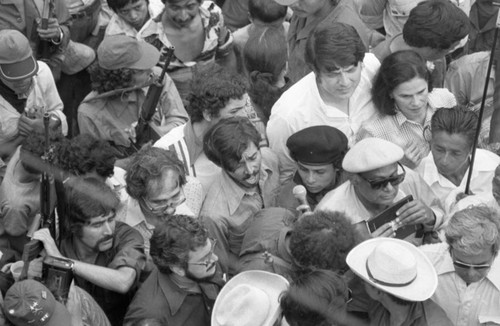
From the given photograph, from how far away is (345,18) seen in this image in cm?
662

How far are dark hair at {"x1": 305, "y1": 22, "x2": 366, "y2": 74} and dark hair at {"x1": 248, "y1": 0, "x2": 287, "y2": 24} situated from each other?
3.72 ft

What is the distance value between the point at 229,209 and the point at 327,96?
100cm

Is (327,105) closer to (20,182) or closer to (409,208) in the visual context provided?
(409,208)

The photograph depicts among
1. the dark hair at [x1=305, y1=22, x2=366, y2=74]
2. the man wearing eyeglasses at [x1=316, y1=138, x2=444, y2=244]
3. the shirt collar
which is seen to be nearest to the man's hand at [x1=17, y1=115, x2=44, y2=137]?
the shirt collar

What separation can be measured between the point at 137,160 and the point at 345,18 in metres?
1.95

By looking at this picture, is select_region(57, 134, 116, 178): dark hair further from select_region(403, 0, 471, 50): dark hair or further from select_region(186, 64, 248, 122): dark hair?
select_region(403, 0, 471, 50): dark hair

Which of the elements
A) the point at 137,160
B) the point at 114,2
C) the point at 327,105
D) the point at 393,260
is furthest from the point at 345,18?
the point at 393,260

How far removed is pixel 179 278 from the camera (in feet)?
15.3

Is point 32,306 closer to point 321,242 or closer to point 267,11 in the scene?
point 321,242

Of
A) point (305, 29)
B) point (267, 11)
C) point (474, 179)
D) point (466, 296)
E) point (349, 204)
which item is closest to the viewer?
point (466, 296)

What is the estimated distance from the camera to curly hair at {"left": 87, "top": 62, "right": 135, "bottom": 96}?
617 centimetres

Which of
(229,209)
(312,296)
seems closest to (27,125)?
(229,209)

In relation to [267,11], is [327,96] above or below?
above

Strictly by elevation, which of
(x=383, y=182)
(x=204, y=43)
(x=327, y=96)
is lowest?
(x=204, y=43)
